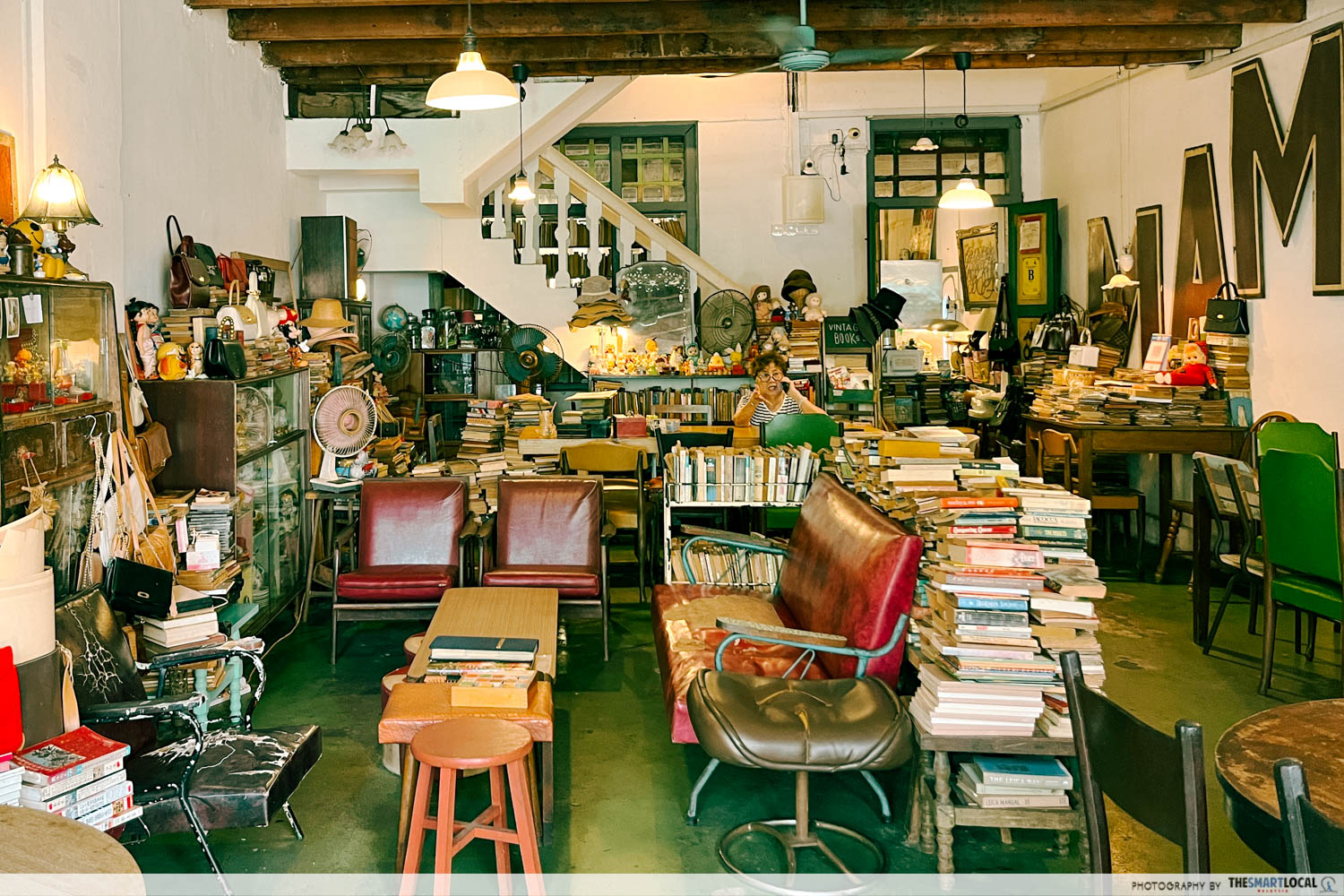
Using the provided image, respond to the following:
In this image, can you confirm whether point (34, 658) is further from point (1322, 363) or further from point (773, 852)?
point (1322, 363)

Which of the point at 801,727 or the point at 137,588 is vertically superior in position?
the point at 137,588

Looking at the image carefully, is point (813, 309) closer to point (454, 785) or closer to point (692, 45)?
point (692, 45)

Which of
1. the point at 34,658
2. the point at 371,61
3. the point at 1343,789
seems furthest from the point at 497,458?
Answer: the point at 1343,789

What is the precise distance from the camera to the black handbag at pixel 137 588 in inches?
179

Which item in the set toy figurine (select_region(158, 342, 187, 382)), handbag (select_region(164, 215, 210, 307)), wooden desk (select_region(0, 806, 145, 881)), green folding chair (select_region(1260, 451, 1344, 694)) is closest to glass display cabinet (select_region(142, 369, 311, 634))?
toy figurine (select_region(158, 342, 187, 382))

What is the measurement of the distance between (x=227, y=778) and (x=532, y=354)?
8.22m

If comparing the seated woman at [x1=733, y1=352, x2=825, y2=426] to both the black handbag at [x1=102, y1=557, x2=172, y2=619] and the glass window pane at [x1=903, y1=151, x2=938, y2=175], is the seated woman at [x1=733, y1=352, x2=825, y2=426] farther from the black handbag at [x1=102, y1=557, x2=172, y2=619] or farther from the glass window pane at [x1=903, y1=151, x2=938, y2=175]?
the glass window pane at [x1=903, y1=151, x2=938, y2=175]

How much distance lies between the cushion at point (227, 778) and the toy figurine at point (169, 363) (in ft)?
8.98

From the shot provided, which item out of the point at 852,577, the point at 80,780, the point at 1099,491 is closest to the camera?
the point at 80,780

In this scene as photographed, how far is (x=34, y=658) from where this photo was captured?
3.51 metres

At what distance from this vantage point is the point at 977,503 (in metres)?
4.05

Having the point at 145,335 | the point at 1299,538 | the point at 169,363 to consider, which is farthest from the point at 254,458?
the point at 1299,538

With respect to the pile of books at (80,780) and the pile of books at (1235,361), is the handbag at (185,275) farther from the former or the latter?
the pile of books at (1235,361)

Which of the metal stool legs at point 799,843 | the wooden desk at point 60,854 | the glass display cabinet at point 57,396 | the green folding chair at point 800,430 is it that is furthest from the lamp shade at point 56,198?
the green folding chair at point 800,430
